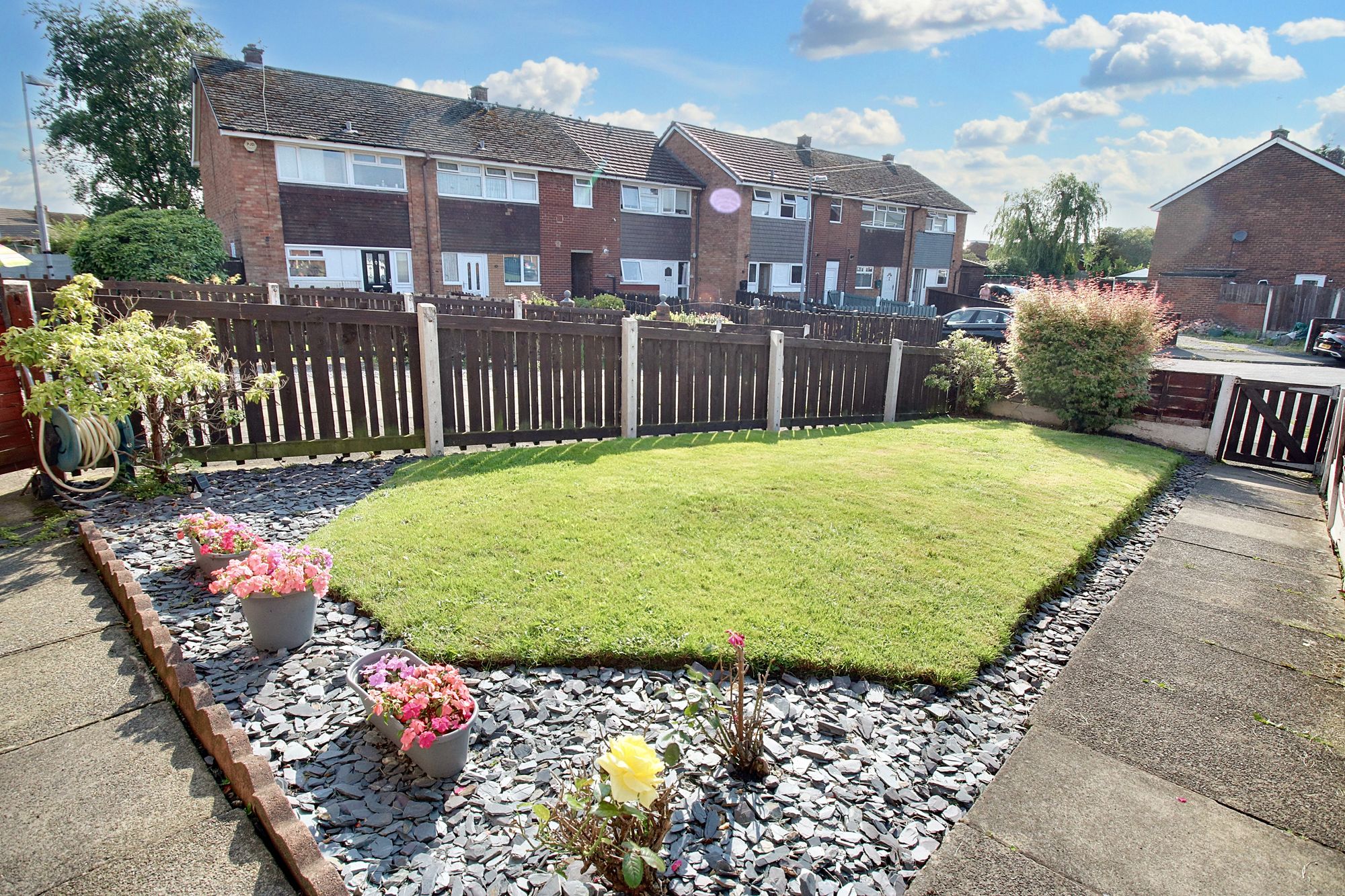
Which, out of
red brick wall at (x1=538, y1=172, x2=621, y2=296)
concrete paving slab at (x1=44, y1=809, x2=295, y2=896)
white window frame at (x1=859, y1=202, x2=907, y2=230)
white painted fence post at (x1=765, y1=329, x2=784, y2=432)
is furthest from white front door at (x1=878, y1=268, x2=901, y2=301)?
concrete paving slab at (x1=44, y1=809, x2=295, y2=896)

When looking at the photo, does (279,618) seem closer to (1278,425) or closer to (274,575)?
(274,575)

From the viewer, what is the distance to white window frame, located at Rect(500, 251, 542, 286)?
28.6 metres

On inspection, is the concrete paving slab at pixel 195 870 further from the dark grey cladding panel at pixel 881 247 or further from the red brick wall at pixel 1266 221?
the red brick wall at pixel 1266 221

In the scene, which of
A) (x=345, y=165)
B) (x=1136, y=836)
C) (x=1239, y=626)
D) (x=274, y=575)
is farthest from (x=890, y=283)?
(x=274, y=575)

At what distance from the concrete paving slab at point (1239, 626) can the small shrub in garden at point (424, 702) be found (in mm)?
4151

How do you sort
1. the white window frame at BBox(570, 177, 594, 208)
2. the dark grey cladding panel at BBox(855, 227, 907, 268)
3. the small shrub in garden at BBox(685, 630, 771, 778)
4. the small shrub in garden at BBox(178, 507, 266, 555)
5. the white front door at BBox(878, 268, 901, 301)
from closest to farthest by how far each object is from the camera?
the small shrub in garden at BBox(685, 630, 771, 778), the small shrub in garden at BBox(178, 507, 266, 555), the white window frame at BBox(570, 177, 594, 208), the dark grey cladding panel at BBox(855, 227, 907, 268), the white front door at BBox(878, 268, 901, 301)

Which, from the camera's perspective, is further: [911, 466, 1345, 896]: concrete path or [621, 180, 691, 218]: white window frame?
[621, 180, 691, 218]: white window frame

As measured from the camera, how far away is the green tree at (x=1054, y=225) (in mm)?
46156

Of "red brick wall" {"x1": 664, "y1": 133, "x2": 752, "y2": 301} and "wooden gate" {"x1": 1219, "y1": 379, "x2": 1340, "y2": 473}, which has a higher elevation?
"red brick wall" {"x1": 664, "y1": 133, "x2": 752, "y2": 301}

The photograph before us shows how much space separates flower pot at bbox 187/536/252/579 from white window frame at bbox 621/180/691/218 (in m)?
30.0

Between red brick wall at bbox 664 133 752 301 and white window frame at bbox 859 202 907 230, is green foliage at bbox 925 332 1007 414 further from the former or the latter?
white window frame at bbox 859 202 907 230

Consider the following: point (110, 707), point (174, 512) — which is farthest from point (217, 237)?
point (110, 707)

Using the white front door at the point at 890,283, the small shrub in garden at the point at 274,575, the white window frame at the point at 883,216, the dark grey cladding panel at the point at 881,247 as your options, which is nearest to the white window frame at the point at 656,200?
the white window frame at the point at 883,216

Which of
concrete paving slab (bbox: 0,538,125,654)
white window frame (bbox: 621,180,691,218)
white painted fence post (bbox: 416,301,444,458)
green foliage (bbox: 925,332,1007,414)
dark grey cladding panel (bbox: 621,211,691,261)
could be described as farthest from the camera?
dark grey cladding panel (bbox: 621,211,691,261)
